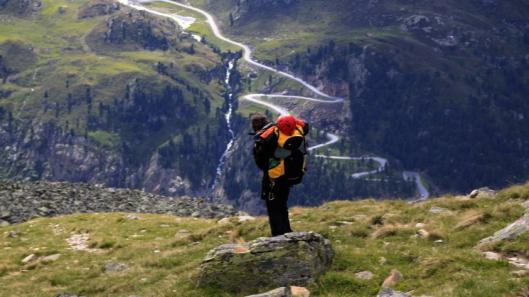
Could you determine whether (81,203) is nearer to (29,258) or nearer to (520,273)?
(29,258)

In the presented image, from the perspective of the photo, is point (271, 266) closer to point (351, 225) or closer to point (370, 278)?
point (370, 278)

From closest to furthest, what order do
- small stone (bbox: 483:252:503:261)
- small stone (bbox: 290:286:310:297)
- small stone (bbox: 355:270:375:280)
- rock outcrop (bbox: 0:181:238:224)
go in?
small stone (bbox: 290:286:310:297) < small stone (bbox: 483:252:503:261) < small stone (bbox: 355:270:375:280) < rock outcrop (bbox: 0:181:238:224)

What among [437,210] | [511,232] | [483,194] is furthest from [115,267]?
[483,194]

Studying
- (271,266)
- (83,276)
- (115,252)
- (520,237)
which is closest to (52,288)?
(83,276)

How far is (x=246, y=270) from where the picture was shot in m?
19.8

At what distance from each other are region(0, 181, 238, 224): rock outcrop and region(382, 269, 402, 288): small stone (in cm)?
3310

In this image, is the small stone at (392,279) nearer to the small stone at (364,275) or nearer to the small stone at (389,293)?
the small stone at (364,275)

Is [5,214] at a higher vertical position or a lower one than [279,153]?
lower

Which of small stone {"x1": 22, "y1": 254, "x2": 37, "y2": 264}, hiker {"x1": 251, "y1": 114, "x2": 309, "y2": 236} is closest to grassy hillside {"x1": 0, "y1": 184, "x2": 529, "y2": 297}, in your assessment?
small stone {"x1": 22, "y1": 254, "x2": 37, "y2": 264}

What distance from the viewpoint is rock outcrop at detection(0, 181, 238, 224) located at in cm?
5368

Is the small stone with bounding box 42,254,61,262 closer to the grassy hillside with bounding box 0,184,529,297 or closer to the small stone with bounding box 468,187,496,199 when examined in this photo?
the grassy hillside with bounding box 0,184,529,297

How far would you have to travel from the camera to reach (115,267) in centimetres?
2725

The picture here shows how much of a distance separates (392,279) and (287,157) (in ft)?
17.0

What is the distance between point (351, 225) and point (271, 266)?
8.16 metres
